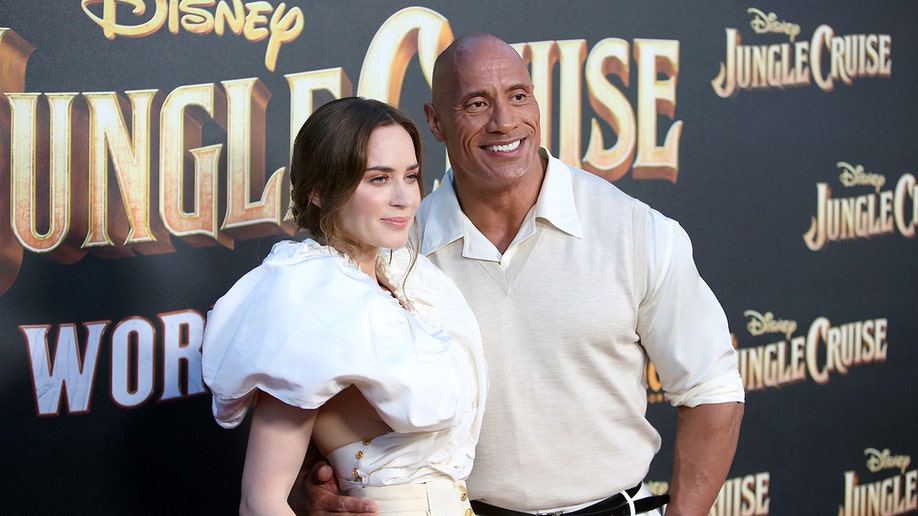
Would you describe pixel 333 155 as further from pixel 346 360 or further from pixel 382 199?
pixel 346 360

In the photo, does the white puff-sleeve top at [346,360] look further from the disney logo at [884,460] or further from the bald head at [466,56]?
the disney logo at [884,460]

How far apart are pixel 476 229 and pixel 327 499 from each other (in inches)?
25.3

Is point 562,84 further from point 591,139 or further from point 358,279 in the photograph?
point 358,279

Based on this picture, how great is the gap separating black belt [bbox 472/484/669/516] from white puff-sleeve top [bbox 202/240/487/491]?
325 millimetres

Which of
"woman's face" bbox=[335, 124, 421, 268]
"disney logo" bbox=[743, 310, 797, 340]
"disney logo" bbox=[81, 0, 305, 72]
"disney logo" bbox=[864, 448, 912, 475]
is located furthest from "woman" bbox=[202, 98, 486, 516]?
"disney logo" bbox=[864, 448, 912, 475]

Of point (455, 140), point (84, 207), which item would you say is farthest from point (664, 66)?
point (84, 207)

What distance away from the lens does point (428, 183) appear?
3014 mm

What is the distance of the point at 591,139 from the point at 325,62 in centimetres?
84

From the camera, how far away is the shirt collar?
7.09 feet

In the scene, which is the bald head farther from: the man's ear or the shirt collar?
the shirt collar

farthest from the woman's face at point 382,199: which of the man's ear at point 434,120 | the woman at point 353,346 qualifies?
the man's ear at point 434,120

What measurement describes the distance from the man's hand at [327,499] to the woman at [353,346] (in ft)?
0.06

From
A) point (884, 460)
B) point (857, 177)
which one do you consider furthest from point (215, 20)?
point (884, 460)

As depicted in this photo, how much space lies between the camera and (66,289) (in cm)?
251
